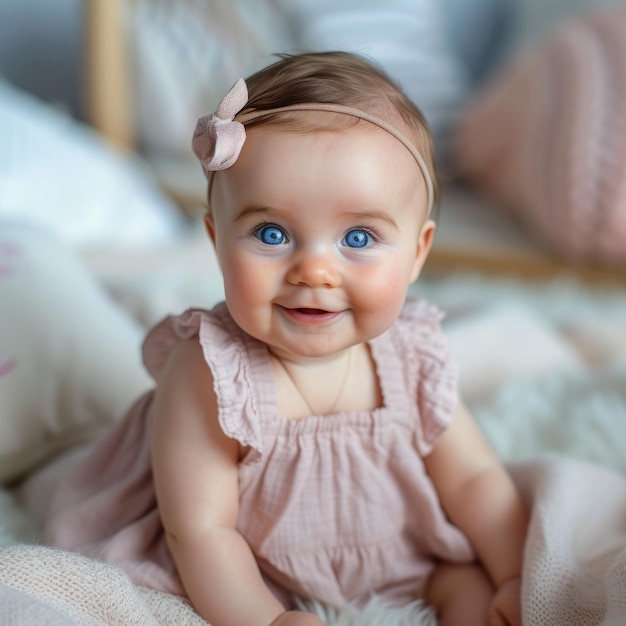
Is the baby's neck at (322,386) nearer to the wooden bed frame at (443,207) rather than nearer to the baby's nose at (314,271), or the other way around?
the baby's nose at (314,271)

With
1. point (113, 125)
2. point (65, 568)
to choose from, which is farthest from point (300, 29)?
point (65, 568)

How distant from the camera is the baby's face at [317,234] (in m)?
0.59

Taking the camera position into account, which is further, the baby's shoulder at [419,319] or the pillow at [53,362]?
the pillow at [53,362]

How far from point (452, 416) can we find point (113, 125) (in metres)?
1.52

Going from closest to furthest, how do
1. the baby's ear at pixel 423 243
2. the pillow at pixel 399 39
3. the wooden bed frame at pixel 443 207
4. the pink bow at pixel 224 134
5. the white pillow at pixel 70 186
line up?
the pink bow at pixel 224 134, the baby's ear at pixel 423 243, the white pillow at pixel 70 186, the wooden bed frame at pixel 443 207, the pillow at pixel 399 39

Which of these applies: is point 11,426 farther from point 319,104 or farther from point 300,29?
point 300,29

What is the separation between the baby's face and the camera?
23.1 inches

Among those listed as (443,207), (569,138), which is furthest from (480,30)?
(569,138)

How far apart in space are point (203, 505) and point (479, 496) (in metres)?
0.25

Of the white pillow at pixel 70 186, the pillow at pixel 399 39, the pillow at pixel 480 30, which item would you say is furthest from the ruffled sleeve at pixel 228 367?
the pillow at pixel 480 30

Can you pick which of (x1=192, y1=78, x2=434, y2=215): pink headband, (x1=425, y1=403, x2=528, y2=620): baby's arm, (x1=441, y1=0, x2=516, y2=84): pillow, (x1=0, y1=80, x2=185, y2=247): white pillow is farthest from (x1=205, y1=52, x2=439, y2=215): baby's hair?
(x1=441, y1=0, x2=516, y2=84): pillow

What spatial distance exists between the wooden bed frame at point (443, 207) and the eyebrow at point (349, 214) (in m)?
1.06

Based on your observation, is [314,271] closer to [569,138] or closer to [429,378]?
[429,378]

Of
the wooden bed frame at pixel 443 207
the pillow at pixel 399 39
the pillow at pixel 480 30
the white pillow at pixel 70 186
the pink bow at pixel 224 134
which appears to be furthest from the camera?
the pillow at pixel 480 30
